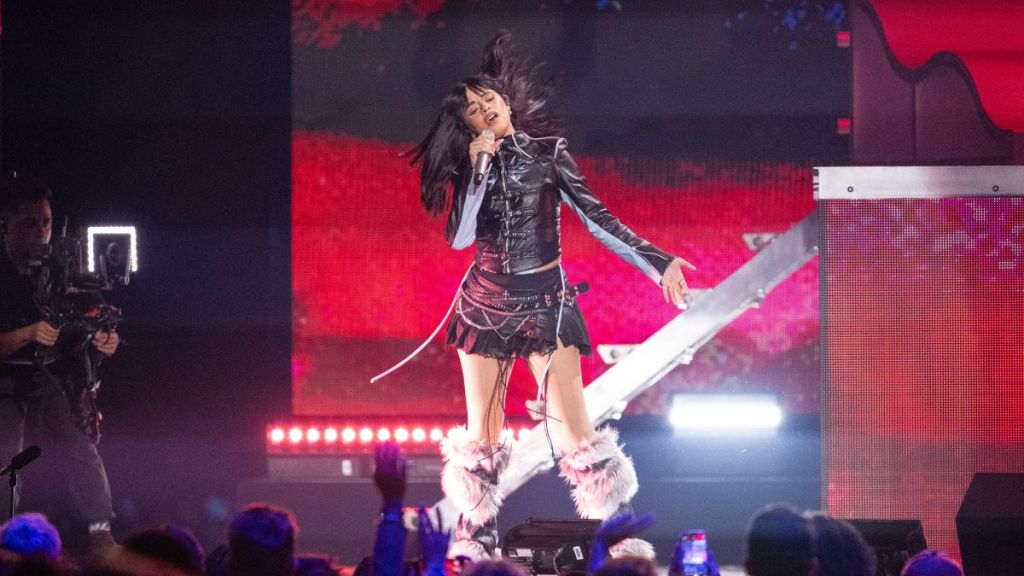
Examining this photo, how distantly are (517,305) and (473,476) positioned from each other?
0.69 m

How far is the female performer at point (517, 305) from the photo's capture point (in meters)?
5.36

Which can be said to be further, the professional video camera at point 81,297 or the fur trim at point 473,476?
the professional video camera at point 81,297

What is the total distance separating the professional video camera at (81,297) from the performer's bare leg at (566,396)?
89.4 inches

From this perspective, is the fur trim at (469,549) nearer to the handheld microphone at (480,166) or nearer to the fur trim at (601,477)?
the fur trim at (601,477)

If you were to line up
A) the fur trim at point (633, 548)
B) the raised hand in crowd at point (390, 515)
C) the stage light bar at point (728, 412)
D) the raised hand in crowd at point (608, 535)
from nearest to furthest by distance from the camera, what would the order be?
the raised hand in crowd at point (390, 515) → the raised hand in crowd at point (608, 535) → the fur trim at point (633, 548) → the stage light bar at point (728, 412)

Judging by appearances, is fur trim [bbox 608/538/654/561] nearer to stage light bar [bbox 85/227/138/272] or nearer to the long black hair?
the long black hair

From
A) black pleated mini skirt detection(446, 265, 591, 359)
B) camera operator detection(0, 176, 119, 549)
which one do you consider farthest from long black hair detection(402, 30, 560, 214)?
camera operator detection(0, 176, 119, 549)

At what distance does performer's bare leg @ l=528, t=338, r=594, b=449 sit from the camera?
17.7ft

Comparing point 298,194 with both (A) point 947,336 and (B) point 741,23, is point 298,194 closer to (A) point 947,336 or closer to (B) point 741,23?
(B) point 741,23

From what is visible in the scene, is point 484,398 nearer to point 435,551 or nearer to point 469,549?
point 469,549

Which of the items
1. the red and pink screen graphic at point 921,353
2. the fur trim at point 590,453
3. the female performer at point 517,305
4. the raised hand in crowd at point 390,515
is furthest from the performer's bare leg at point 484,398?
the raised hand in crowd at point 390,515

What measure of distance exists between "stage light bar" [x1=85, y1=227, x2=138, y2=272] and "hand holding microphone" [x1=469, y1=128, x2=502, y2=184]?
6.37 feet

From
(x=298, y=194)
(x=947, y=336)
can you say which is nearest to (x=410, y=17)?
(x=298, y=194)

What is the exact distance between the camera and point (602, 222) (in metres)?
5.41
